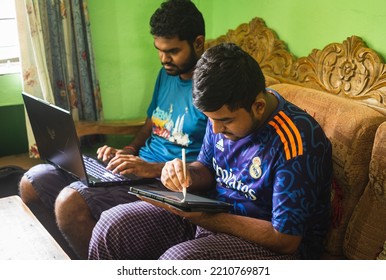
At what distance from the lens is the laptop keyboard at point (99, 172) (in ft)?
5.04

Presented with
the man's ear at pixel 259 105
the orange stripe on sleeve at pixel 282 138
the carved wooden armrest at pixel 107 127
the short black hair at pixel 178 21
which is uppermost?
the short black hair at pixel 178 21

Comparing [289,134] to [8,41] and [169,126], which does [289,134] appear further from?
[8,41]

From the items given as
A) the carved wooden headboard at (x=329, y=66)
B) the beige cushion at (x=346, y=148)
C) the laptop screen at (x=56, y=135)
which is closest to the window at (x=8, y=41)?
the laptop screen at (x=56, y=135)

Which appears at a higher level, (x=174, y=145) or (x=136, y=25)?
(x=136, y=25)

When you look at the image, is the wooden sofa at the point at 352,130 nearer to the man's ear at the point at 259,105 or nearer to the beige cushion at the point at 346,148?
the beige cushion at the point at 346,148

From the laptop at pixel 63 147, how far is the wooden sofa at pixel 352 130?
639 mm

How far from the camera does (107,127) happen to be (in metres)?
2.00

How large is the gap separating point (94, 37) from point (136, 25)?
Result: 9.3 inches

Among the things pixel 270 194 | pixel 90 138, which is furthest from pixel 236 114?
pixel 90 138

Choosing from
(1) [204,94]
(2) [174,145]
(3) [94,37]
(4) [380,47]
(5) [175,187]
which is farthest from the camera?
(3) [94,37]

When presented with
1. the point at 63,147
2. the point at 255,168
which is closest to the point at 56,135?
the point at 63,147

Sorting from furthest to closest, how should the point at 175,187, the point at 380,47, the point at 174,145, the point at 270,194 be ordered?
the point at 174,145, the point at 380,47, the point at 175,187, the point at 270,194

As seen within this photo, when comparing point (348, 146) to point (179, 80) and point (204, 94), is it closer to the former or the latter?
point (204, 94)

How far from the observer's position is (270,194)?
1.20 meters
